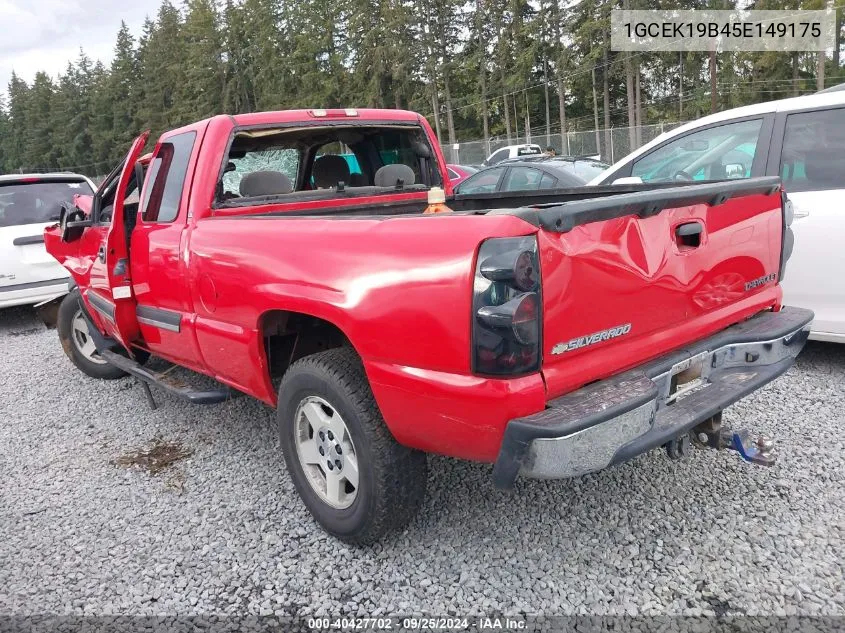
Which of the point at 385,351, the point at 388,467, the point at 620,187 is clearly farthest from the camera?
the point at 620,187

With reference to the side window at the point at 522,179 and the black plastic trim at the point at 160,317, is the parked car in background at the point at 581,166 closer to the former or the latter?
the side window at the point at 522,179

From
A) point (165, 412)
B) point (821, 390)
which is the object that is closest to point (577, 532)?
point (821, 390)

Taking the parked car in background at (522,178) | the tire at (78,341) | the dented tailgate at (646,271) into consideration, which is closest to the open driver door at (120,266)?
the tire at (78,341)

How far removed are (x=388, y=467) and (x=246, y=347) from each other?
1.05 metres

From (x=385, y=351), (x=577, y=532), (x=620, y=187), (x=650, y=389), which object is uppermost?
(x=620, y=187)

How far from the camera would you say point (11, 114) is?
318ft

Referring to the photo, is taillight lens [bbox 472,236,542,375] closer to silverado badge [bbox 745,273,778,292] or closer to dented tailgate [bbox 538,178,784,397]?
dented tailgate [bbox 538,178,784,397]

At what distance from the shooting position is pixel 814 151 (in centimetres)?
427

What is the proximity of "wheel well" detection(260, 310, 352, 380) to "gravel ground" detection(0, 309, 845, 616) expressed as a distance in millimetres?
699

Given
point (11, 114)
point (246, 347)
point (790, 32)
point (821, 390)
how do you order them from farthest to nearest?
1. point (11, 114)
2. point (790, 32)
3. point (821, 390)
4. point (246, 347)

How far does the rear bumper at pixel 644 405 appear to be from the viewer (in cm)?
201

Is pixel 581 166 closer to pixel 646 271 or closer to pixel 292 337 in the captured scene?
pixel 292 337

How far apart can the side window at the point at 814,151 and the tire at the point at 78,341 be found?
5.31 metres

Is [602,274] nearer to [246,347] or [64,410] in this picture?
[246,347]
